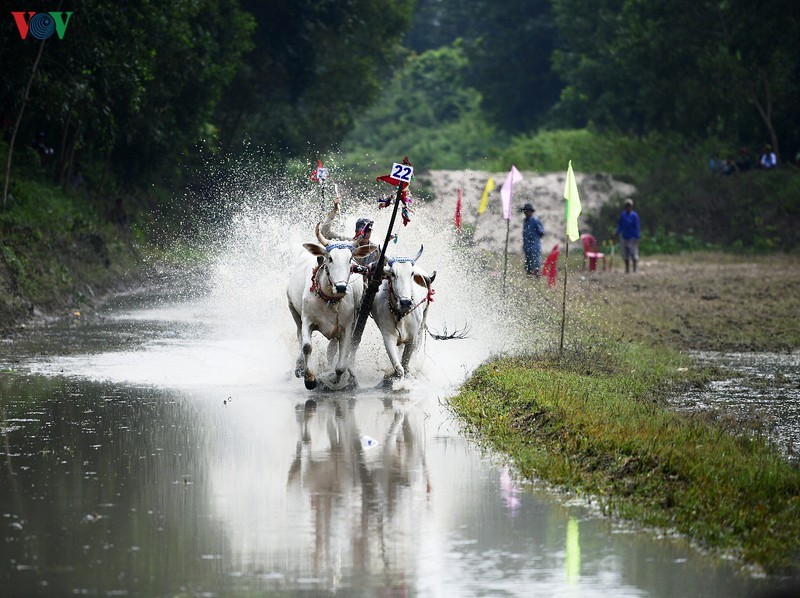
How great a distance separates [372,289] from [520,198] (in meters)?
41.0

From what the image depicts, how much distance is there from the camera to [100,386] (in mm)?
15781

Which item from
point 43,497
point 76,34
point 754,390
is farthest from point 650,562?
point 76,34

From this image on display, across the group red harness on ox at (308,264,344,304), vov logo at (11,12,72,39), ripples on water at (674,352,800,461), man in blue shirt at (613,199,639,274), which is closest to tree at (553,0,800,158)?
man in blue shirt at (613,199,639,274)

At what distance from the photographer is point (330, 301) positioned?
51.0 feet

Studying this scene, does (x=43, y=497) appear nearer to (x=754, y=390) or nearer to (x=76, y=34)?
(x=754, y=390)

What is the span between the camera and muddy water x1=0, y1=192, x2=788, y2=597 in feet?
25.9

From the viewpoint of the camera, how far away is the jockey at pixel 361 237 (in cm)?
1578

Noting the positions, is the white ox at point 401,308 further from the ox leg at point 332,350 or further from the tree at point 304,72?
the tree at point 304,72

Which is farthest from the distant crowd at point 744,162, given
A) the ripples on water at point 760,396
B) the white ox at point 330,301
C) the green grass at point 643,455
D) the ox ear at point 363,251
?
the ox ear at point 363,251

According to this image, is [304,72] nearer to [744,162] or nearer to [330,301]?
[744,162]

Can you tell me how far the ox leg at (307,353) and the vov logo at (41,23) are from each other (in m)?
10.3

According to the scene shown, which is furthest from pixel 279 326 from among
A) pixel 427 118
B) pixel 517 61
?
pixel 427 118

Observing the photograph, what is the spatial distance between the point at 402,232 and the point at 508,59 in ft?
216

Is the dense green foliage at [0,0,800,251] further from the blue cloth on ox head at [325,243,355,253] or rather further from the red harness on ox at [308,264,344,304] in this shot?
the blue cloth on ox head at [325,243,355,253]
